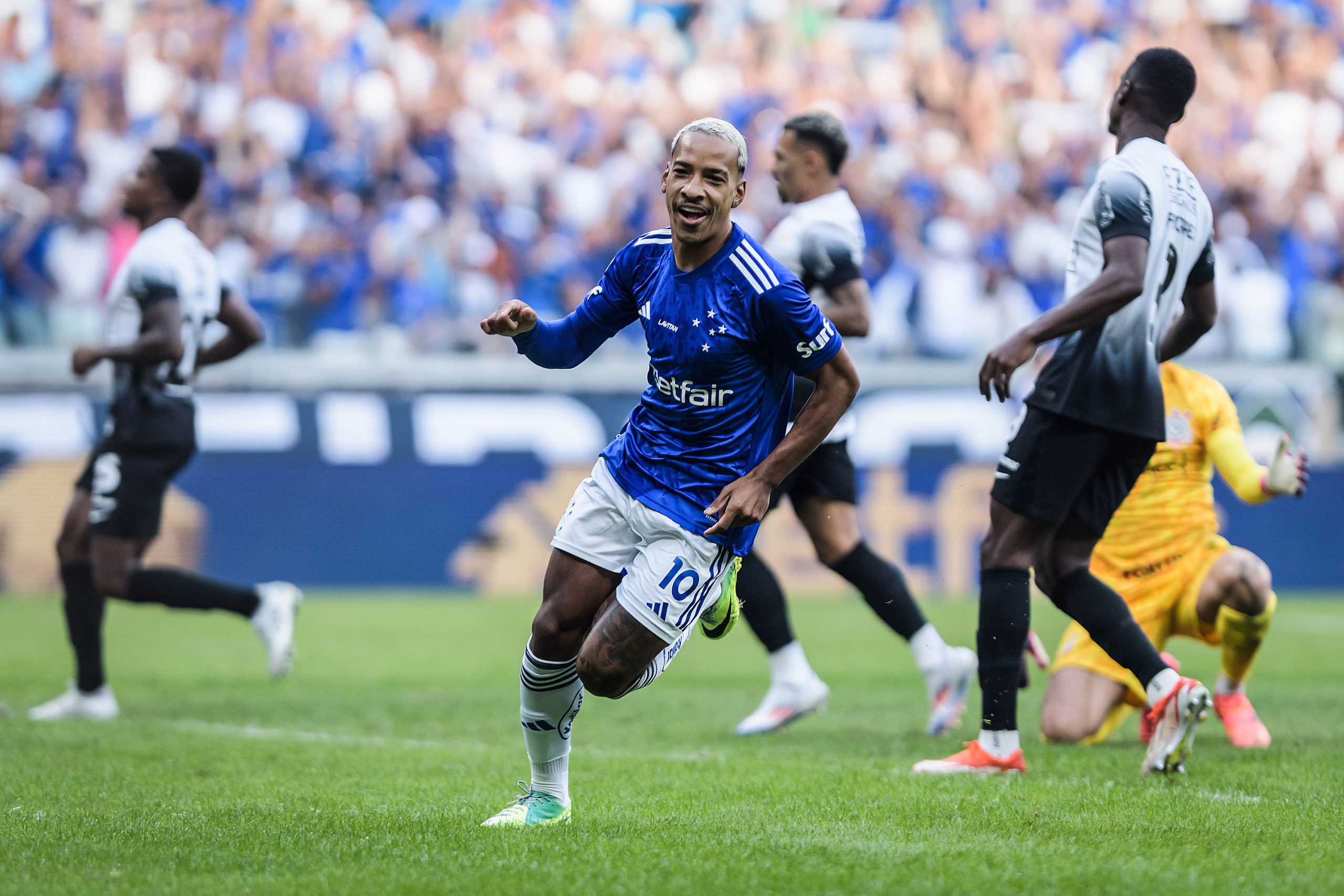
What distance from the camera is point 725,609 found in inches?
175

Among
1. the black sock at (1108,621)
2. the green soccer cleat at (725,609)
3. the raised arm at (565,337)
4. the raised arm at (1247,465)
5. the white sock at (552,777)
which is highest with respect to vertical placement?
the raised arm at (565,337)

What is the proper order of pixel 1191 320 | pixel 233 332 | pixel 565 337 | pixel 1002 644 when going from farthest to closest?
pixel 233 332, pixel 1191 320, pixel 1002 644, pixel 565 337

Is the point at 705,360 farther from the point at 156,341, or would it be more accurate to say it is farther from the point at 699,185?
the point at 156,341

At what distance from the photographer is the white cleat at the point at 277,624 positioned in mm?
7371

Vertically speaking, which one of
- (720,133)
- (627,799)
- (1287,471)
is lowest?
(627,799)

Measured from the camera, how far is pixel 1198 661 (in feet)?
32.7

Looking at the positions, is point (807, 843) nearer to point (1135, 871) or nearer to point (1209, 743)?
point (1135, 871)

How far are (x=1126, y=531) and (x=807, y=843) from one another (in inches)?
132

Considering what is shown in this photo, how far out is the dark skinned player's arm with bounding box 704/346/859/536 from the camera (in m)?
4.25

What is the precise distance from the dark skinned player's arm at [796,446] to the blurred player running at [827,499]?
2313 millimetres

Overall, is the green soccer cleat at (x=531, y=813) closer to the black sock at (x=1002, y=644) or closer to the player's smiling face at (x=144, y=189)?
the black sock at (x=1002, y=644)

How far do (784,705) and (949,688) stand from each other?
29.7 inches

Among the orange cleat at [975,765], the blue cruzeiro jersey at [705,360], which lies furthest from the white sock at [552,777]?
the orange cleat at [975,765]

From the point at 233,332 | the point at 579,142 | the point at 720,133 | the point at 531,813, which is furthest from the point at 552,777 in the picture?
the point at 579,142
